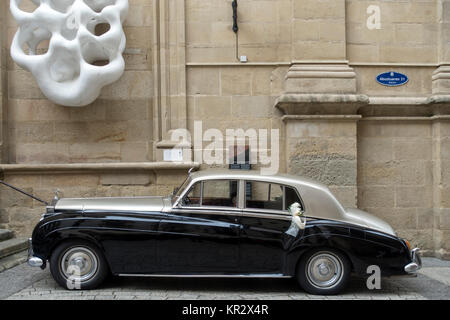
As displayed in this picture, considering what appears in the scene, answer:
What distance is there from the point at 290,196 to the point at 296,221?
0.32 m

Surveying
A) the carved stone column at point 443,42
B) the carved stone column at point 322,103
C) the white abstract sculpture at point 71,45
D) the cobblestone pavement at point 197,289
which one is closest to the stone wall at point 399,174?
the carved stone column at point 322,103

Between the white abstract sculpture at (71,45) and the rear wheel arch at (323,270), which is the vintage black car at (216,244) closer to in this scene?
the rear wheel arch at (323,270)

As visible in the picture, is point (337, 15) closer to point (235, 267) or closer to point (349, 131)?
point (349, 131)

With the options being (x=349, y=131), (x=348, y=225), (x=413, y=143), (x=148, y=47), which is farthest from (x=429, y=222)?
(x=148, y=47)

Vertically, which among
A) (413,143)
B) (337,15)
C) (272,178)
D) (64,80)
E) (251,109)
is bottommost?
(272,178)

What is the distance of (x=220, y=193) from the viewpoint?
4.72 m

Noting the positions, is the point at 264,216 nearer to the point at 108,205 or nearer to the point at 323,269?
the point at 323,269

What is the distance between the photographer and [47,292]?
4605 mm

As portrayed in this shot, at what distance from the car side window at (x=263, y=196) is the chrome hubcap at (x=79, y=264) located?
186 centimetres

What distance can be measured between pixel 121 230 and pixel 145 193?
2377 mm

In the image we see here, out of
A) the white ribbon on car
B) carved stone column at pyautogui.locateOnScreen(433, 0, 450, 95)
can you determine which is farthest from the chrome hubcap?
carved stone column at pyautogui.locateOnScreen(433, 0, 450, 95)

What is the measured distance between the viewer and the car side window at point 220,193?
4.70 m

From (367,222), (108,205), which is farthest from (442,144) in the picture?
(108,205)

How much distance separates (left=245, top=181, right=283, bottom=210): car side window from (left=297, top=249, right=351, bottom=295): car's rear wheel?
0.68 metres
